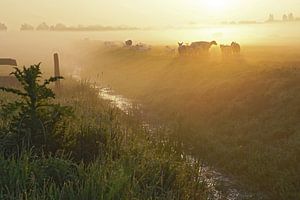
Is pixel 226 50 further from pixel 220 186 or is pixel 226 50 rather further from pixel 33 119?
pixel 33 119

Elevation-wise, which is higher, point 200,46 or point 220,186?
point 200,46

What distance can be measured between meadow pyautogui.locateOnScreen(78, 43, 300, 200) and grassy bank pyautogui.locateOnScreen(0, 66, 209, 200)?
2.25 meters

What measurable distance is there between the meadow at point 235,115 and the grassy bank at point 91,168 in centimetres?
225

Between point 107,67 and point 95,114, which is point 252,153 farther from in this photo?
point 107,67

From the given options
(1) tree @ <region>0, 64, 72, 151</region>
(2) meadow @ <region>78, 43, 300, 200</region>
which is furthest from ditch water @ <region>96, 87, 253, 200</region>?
(1) tree @ <region>0, 64, 72, 151</region>

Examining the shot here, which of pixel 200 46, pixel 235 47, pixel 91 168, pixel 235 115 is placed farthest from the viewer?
pixel 200 46

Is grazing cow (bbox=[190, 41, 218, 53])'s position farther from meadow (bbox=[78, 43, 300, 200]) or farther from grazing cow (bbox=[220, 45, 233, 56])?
meadow (bbox=[78, 43, 300, 200])

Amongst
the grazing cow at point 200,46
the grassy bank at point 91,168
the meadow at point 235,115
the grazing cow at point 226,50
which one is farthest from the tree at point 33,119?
the grazing cow at point 200,46

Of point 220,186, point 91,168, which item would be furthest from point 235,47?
point 91,168

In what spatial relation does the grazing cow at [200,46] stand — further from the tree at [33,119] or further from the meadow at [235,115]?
the tree at [33,119]

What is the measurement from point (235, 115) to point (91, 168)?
11764 mm

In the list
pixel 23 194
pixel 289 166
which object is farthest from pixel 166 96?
pixel 23 194

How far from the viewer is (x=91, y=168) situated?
9203 mm

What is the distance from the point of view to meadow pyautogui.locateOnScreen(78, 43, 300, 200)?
13617 mm
